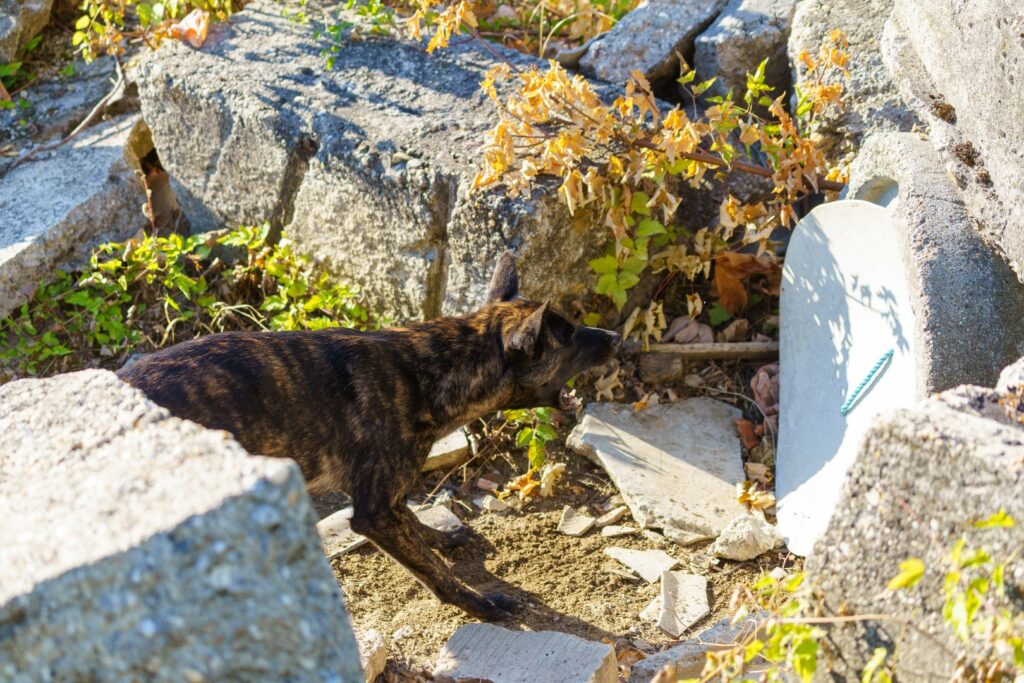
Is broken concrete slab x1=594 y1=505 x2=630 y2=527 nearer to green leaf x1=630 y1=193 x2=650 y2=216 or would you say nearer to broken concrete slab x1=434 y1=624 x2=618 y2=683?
broken concrete slab x1=434 y1=624 x2=618 y2=683

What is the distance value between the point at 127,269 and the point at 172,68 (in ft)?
3.81

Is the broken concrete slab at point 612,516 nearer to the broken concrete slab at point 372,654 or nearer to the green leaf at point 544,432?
the green leaf at point 544,432

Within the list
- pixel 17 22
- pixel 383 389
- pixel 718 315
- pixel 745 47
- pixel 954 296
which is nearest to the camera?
pixel 954 296

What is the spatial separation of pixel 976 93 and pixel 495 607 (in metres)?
2.64

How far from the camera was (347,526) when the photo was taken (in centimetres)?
499

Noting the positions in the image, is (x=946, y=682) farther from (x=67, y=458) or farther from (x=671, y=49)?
(x=671, y=49)

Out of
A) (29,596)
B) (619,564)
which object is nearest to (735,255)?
(619,564)

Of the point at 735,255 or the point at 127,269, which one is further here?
the point at 127,269

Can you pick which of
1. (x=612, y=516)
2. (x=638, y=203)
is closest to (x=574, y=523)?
(x=612, y=516)

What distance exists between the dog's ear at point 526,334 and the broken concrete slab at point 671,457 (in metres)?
0.80

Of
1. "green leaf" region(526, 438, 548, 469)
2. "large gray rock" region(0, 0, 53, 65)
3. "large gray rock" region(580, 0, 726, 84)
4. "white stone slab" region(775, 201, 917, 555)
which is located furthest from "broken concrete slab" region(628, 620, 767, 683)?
"large gray rock" region(0, 0, 53, 65)

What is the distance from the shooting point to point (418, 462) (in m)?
4.50

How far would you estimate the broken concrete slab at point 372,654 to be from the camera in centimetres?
351

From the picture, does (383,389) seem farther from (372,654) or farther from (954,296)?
(954,296)
